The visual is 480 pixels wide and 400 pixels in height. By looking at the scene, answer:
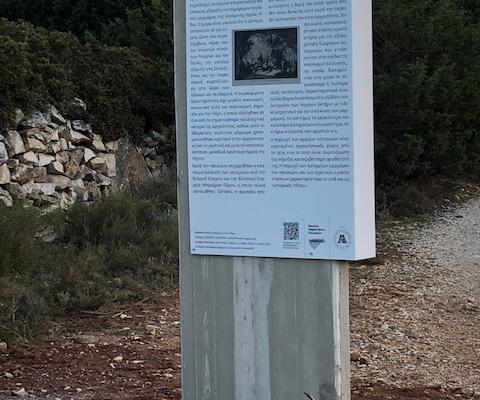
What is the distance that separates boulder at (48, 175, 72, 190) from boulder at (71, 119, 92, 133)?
0.73m

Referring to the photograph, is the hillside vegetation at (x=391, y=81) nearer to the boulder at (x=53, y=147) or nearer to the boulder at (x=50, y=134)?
the boulder at (x=50, y=134)

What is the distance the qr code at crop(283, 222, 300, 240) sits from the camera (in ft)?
13.3

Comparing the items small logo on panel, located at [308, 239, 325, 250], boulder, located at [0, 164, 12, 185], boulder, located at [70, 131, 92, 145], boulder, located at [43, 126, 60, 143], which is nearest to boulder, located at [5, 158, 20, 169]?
boulder, located at [0, 164, 12, 185]

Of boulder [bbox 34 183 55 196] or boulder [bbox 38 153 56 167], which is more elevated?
boulder [bbox 38 153 56 167]

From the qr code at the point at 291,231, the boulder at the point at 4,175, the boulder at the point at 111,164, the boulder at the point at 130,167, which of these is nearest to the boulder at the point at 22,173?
the boulder at the point at 4,175

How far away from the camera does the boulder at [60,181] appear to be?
10.4 metres

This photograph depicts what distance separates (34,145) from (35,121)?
0.96ft

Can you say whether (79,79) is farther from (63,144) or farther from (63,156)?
(63,156)

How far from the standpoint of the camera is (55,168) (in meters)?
10.4

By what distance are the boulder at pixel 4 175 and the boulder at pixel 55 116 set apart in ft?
4.12

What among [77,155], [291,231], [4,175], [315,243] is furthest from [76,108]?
[315,243]

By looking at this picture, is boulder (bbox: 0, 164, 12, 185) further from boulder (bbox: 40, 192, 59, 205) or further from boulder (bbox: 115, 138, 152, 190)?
boulder (bbox: 115, 138, 152, 190)

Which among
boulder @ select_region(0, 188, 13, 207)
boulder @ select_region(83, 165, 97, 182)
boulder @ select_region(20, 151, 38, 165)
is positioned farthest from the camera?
boulder @ select_region(83, 165, 97, 182)

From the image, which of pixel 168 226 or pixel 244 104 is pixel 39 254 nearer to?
pixel 168 226
